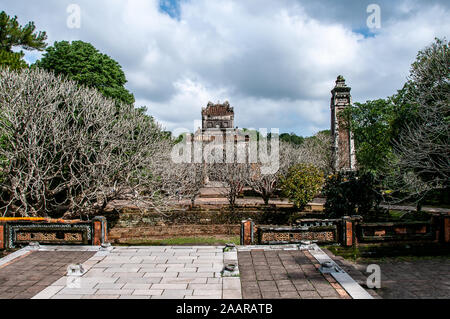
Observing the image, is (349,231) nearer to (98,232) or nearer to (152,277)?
(152,277)

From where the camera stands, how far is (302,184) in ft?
Result: 63.4

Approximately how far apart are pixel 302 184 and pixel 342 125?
18.1 ft

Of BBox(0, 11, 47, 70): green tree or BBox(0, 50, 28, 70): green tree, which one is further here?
BBox(0, 11, 47, 70): green tree

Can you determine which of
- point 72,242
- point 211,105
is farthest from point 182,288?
point 211,105

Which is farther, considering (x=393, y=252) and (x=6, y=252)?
(x=393, y=252)

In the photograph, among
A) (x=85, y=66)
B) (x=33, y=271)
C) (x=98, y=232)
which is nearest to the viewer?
(x=33, y=271)

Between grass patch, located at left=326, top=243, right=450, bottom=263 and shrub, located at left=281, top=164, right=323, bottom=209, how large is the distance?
9098 mm

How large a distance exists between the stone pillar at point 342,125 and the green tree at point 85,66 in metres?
14.9

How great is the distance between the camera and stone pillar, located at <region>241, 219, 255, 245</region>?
10.2m

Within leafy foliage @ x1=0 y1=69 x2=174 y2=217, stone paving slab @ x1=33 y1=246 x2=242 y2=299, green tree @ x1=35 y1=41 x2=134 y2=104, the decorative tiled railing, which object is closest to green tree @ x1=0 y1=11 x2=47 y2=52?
green tree @ x1=35 y1=41 x2=134 y2=104

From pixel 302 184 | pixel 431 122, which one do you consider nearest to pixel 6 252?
pixel 302 184

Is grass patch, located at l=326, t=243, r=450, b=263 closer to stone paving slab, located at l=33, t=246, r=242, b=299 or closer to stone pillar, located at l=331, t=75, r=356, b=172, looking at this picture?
stone paving slab, located at l=33, t=246, r=242, b=299

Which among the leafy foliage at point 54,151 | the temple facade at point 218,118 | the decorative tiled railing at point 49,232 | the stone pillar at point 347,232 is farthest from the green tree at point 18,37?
the temple facade at point 218,118
